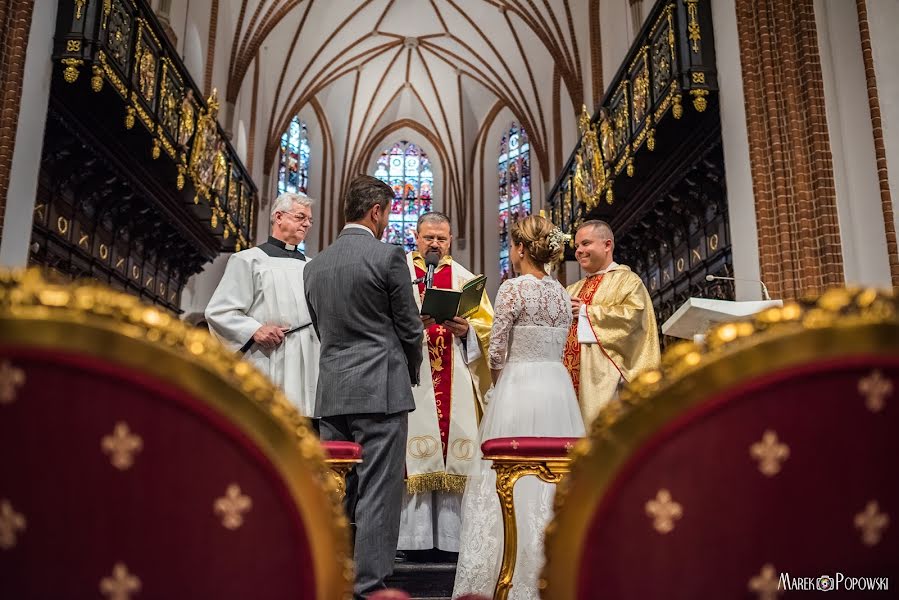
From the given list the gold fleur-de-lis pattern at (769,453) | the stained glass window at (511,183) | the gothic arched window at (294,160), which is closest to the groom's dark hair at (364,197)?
the gold fleur-de-lis pattern at (769,453)

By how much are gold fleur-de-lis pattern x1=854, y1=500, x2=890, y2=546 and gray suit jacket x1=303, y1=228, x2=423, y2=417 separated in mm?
2425

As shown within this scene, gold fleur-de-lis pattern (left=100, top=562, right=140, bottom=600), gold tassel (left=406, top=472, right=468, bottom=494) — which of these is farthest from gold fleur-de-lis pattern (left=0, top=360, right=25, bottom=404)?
gold tassel (left=406, top=472, right=468, bottom=494)

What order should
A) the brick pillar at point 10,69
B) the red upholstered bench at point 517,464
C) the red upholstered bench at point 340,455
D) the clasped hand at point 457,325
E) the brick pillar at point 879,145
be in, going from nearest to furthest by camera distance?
the red upholstered bench at point 340,455 → the red upholstered bench at point 517,464 → the clasped hand at point 457,325 → the brick pillar at point 879,145 → the brick pillar at point 10,69

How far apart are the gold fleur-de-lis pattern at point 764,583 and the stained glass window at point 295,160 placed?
21127mm

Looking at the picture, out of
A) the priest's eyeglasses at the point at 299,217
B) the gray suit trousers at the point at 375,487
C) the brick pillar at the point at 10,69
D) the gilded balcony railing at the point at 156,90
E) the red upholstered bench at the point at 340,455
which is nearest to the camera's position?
the red upholstered bench at the point at 340,455

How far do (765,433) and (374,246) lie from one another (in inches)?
100

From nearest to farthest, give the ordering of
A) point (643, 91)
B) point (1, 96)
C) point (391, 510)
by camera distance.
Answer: point (391, 510), point (1, 96), point (643, 91)

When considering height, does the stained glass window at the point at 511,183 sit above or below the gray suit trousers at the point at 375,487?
above

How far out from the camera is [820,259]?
6297 millimetres

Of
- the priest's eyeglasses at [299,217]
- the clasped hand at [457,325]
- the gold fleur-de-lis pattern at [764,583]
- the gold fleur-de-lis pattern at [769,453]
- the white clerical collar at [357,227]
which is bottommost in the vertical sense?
the gold fleur-de-lis pattern at [764,583]

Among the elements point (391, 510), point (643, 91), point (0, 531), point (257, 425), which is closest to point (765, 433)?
point (257, 425)

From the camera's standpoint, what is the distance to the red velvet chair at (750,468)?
1000 mm

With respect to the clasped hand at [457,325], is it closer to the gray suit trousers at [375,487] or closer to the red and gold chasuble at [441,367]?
the red and gold chasuble at [441,367]

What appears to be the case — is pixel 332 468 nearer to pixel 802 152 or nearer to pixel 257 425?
pixel 257 425
